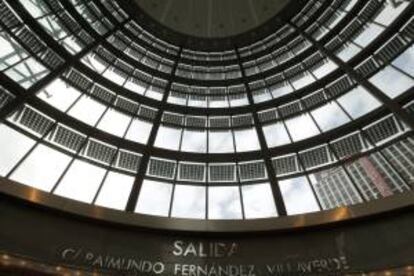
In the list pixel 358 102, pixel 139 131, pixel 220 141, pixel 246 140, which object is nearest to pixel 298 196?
pixel 246 140

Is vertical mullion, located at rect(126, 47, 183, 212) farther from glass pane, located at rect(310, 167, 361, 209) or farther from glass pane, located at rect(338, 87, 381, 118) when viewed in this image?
glass pane, located at rect(338, 87, 381, 118)

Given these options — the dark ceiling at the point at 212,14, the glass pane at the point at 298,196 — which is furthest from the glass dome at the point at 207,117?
the dark ceiling at the point at 212,14

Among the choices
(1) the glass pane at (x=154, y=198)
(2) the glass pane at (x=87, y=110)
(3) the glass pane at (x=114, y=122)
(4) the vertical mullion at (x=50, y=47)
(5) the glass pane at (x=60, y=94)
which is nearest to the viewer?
(1) the glass pane at (x=154, y=198)

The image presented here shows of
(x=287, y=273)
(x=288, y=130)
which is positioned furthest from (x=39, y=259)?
(x=288, y=130)

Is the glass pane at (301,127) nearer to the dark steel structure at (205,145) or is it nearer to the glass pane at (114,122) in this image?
the dark steel structure at (205,145)

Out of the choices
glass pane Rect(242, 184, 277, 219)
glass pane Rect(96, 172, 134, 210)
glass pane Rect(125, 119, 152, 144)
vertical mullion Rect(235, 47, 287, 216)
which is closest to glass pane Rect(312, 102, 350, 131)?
vertical mullion Rect(235, 47, 287, 216)

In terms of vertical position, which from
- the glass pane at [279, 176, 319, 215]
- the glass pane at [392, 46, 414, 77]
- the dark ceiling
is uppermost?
the dark ceiling

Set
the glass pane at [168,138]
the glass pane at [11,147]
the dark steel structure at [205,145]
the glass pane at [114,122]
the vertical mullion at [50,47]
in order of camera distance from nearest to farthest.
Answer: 1. the dark steel structure at [205,145]
2. the glass pane at [11,147]
3. the vertical mullion at [50,47]
4. the glass pane at [114,122]
5. the glass pane at [168,138]

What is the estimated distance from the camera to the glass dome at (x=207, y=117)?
14156 millimetres

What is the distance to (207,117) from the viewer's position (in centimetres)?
2048

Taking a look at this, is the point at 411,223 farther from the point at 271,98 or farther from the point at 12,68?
the point at 12,68

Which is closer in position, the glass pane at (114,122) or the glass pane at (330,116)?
the glass pane at (330,116)

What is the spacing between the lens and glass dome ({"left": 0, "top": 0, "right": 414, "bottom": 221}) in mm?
14156

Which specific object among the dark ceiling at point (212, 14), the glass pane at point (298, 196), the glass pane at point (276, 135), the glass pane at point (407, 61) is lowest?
the glass pane at point (298, 196)
